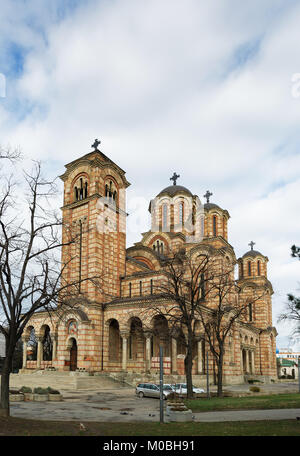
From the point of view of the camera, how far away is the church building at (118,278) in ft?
129

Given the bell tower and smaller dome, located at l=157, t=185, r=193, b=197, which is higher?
smaller dome, located at l=157, t=185, r=193, b=197

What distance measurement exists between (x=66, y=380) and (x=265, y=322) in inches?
1472

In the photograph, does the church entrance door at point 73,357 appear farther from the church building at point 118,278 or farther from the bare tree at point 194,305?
the bare tree at point 194,305

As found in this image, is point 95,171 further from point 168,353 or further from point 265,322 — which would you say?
point 265,322

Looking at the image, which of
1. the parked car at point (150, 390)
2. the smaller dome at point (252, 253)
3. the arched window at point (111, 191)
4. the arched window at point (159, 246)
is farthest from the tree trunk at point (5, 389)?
the smaller dome at point (252, 253)

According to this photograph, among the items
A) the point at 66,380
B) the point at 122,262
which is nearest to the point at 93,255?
the point at 122,262

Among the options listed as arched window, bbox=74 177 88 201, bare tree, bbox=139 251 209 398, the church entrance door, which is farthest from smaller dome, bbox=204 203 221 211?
the church entrance door

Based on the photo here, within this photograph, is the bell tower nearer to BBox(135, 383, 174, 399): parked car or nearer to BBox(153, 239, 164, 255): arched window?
BBox(153, 239, 164, 255): arched window

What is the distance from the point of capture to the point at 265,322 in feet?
208

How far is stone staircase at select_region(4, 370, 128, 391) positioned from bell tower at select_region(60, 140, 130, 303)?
763cm

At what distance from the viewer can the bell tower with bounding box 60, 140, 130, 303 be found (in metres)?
42.0

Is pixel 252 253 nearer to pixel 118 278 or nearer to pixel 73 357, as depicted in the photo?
pixel 118 278

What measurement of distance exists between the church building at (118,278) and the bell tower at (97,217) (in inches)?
4.0

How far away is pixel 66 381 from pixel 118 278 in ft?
41.9
